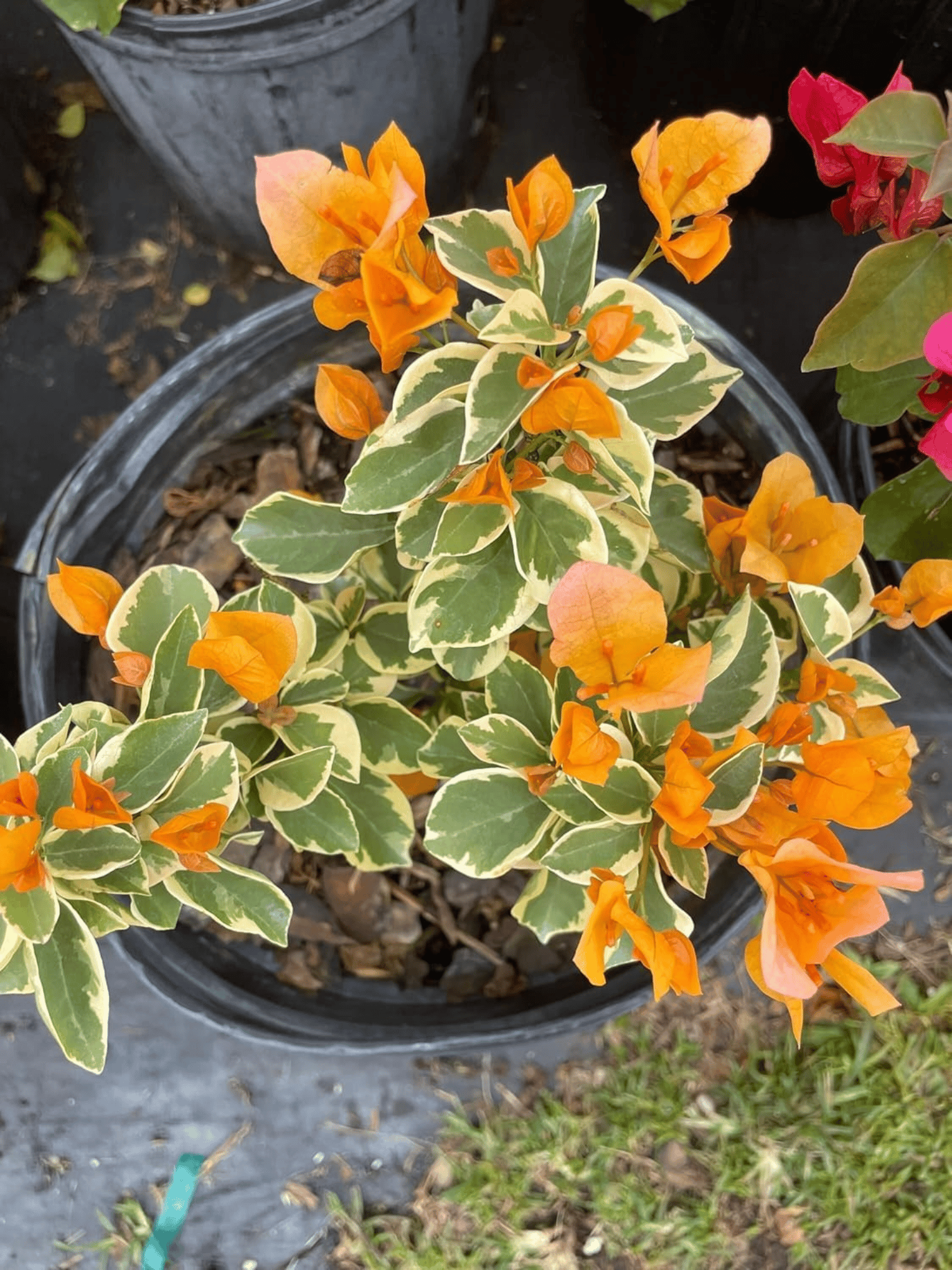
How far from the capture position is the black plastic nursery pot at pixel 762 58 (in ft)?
4.06

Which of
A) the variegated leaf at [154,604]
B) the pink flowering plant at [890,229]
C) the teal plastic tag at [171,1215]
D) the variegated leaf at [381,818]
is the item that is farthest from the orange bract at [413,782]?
the teal plastic tag at [171,1215]

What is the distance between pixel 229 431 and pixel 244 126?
380 millimetres

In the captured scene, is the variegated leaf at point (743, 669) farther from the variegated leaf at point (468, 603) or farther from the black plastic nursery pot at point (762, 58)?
the black plastic nursery pot at point (762, 58)

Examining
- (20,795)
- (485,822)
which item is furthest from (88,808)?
(485,822)

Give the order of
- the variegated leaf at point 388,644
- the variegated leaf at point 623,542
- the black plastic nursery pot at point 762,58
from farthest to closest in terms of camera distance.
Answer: the black plastic nursery pot at point 762,58, the variegated leaf at point 388,644, the variegated leaf at point 623,542

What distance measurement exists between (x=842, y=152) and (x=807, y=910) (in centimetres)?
54

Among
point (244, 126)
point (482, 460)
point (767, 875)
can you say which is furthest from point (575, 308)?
point (244, 126)

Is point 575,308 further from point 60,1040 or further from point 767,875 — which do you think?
point 60,1040

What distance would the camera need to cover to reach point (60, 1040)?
0.66 meters

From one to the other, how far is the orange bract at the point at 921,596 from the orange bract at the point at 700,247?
0.83 feet

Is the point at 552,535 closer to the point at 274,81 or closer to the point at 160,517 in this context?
the point at 160,517

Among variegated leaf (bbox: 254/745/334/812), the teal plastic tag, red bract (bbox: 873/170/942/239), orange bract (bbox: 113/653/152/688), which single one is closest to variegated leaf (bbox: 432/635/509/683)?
variegated leaf (bbox: 254/745/334/812)

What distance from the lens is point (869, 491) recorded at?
107 centimetres

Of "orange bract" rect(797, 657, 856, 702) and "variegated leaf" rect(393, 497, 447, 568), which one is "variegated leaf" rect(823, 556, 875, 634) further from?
"variegated leaf" rect(393, 497, 447, 568)
